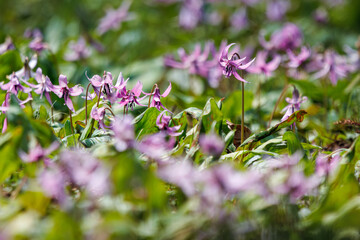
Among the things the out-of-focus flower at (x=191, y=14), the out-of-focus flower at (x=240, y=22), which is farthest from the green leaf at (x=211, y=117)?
the out-of-focus flower at (x=240, y=22)

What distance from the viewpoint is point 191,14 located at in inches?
221

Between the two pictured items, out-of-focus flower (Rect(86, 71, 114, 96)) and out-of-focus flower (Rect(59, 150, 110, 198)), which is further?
out-of-focus flower (Rect(86, 71, 114, 96))

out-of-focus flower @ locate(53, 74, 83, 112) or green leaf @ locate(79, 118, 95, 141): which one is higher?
out-of-focus flower @ locate(53, 74, 83, 112)

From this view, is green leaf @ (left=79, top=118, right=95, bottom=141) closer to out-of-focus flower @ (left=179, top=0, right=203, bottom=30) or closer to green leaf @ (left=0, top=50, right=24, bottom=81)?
green leaf @ (left=0, top=50, right=24, bottom=81)

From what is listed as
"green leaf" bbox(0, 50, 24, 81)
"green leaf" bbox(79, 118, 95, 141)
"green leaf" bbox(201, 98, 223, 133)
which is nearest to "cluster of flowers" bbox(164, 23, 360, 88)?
"green leaf" bbox(201, 98, 223, 133)

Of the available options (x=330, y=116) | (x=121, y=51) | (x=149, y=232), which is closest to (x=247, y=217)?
(x=149, y=232)

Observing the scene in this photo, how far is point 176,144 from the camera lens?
2.12 m

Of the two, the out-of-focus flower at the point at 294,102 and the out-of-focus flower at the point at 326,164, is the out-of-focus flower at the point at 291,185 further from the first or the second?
the out-of-focus flower at the point at 294,102

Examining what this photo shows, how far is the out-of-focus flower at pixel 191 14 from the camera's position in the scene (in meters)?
5.34

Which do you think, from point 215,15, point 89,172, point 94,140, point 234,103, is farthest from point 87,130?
point 215,15

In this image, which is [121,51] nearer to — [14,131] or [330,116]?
[330,116]

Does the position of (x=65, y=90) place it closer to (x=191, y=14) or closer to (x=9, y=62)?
(x=9, y=62)

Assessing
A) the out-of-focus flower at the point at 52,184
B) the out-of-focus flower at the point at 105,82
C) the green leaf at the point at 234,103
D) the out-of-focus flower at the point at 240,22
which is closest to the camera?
the out-of-focus flower at the point at 52,184

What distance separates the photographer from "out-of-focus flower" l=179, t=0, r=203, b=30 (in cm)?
534
